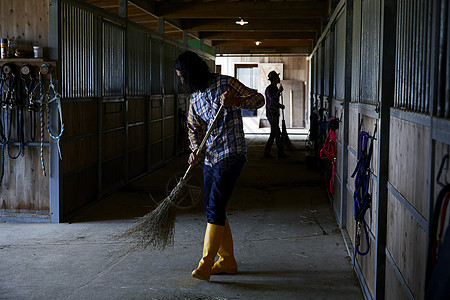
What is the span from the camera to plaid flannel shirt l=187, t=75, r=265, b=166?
4.08 m

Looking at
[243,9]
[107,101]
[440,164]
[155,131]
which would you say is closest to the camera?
[440,164]

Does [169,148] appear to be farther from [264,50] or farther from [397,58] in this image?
[264,50]

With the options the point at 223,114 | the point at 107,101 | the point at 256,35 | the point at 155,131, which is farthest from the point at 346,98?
the point at 256,35

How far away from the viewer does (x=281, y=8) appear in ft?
35.6

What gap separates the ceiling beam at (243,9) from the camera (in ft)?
34.9

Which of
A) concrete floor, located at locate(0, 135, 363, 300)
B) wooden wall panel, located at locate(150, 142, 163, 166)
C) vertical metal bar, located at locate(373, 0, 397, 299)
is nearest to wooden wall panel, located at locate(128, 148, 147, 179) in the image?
wooden wall panel, located at locate(150, 142, 163, 166)

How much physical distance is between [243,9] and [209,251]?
25.0 ft

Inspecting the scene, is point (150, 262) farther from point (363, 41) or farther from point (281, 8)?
point (281, 8)

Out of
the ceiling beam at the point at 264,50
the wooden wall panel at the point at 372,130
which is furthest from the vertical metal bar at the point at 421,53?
the ceiling beam at the point at 264,50

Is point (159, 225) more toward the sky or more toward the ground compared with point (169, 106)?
more toward the ground

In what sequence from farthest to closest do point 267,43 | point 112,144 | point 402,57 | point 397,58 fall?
point 267,43
point 112,144
point 397,58
point 402,57

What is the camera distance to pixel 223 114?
411 cm

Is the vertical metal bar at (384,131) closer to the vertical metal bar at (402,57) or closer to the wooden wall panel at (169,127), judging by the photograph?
the vertical metal bar at (402,57)

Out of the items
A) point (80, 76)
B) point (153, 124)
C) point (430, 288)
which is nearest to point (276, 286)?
point (430, 288)
